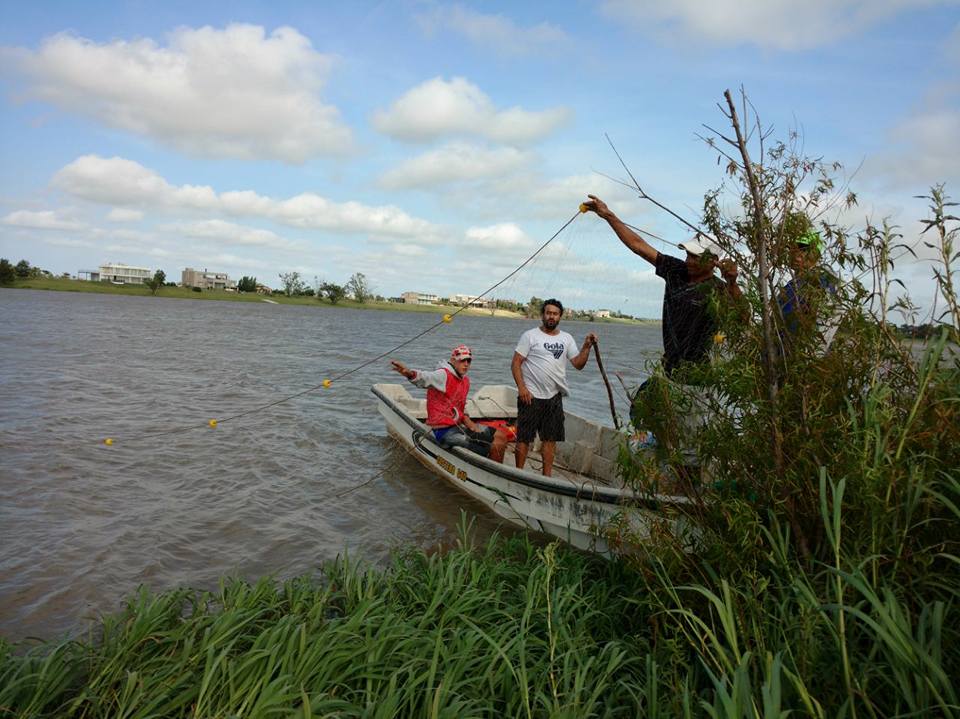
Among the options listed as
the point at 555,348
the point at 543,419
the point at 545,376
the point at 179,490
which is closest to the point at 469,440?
the point at 543,419

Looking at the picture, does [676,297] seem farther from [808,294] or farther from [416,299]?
[416,299]

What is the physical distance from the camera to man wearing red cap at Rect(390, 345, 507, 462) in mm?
8391

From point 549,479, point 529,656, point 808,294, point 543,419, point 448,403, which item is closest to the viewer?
point 529,656

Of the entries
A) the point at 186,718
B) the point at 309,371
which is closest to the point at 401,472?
the point at 186,718

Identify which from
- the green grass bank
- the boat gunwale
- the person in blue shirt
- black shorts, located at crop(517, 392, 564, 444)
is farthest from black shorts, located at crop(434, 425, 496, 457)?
the person in blue shirt

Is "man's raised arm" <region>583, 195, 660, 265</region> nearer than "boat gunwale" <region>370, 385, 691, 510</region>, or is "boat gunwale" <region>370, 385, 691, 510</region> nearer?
"boat gunwale" <region>370, 385, 691, 510</region>

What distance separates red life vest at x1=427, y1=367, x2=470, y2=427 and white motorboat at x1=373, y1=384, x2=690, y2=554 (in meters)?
0.37

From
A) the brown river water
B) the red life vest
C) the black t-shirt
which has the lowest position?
the brown river water

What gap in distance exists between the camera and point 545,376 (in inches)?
280

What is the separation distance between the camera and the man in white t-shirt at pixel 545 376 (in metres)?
7.11

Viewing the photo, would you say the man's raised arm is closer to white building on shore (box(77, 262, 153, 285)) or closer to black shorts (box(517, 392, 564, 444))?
black shorts (box(517, 392, 564, 444))

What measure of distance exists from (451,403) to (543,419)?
5.73ft

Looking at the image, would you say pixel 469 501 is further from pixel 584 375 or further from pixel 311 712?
pixel 584 375

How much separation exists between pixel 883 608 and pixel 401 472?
816cm
